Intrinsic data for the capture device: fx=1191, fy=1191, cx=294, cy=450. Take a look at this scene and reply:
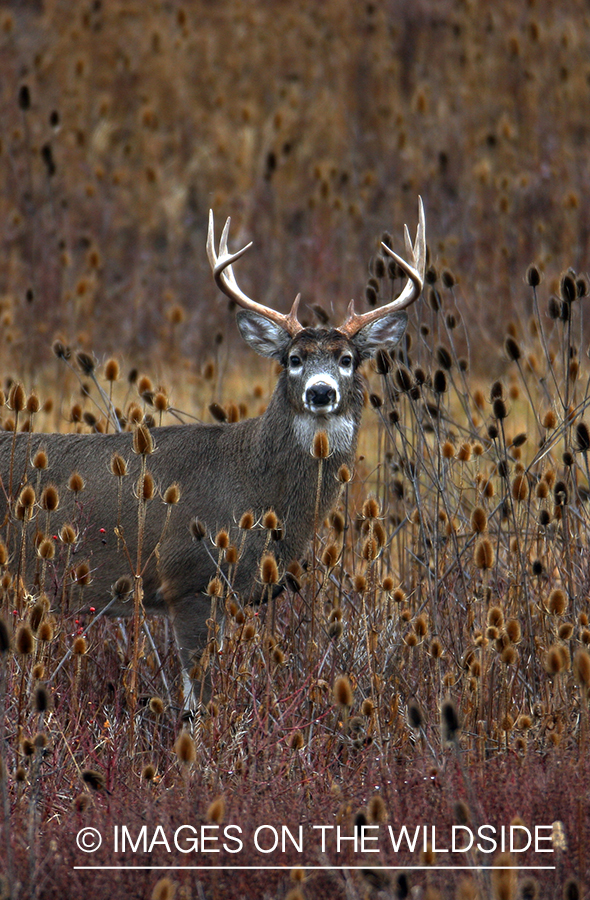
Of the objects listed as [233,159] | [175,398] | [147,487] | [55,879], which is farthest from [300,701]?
[233,159]

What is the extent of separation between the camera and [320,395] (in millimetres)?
5133

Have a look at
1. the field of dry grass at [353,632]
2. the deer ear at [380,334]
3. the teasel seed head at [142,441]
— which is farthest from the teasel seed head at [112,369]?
the teasel seed head at [142,441]

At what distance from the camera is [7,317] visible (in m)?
7.81

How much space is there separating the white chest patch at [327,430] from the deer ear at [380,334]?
0.39 meters

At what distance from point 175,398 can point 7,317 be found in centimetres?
196

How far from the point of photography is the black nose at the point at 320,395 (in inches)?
202

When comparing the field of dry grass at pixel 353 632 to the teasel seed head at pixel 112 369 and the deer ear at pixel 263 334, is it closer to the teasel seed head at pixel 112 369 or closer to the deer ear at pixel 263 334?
the teasel seed head at pixel 112 369

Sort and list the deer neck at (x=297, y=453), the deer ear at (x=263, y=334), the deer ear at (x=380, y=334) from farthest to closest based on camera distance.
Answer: the deer ear at (x=263, y=334), the deer ear at (x=380, y=334), the deer neck at (x=297, y=453)

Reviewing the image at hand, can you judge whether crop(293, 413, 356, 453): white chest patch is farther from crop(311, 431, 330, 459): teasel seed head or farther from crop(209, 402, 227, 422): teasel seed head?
crop(311, 431, 330, 459): teasel seed head

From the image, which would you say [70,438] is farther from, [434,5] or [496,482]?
[434,5]

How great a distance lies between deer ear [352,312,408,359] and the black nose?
0.51m

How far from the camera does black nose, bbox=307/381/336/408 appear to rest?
513 cm

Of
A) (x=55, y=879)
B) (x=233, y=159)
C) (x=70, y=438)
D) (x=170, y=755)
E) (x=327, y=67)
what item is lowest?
(x=55, y=879)

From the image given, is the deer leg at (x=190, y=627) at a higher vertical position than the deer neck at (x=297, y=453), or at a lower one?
lower
